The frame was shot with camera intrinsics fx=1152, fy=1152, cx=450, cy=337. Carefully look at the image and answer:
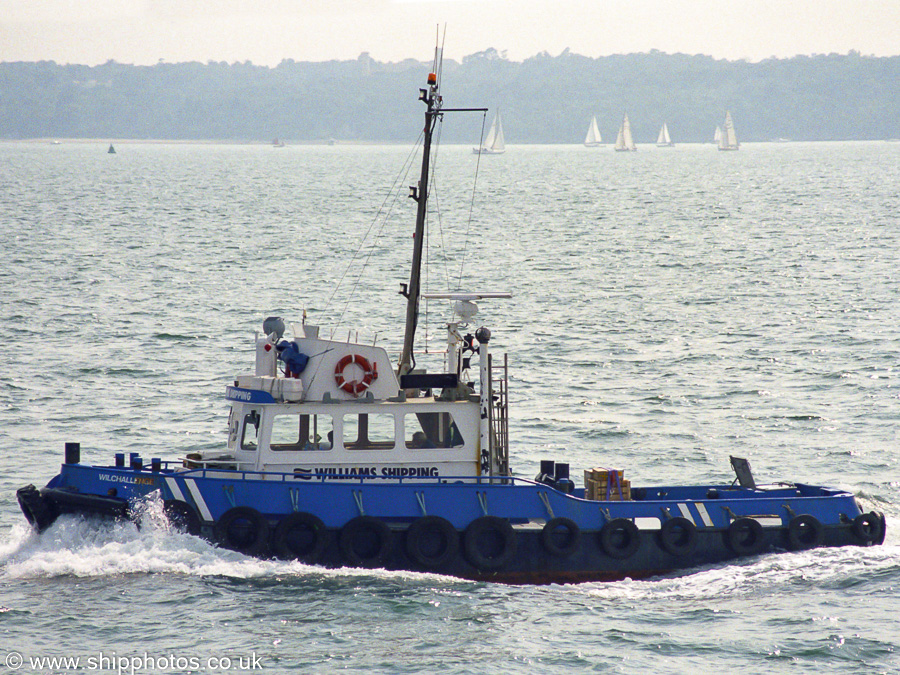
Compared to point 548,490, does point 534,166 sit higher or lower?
higher

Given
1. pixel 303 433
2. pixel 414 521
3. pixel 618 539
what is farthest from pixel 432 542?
pixel 618 539

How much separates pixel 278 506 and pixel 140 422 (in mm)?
10311

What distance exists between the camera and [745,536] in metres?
16.9

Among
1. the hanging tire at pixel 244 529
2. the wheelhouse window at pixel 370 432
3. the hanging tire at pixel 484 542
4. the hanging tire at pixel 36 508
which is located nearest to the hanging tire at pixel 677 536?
the hanging tire at pixel 484 542

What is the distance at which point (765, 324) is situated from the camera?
37688 mm

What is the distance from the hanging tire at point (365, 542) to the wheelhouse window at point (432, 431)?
55.5 inches

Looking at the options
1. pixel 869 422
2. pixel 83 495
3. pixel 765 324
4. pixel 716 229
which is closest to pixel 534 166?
pixel 716 229

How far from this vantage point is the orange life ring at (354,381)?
16562 mm

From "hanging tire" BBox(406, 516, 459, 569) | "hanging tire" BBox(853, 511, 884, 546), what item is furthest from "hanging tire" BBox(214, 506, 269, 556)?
"hanging tire" BBox(853, 511, 884, 546)

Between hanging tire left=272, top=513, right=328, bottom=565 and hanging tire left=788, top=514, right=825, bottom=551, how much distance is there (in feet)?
22.7

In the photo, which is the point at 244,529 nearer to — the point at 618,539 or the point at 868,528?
the point at 618,539

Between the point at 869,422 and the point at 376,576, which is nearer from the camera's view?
the point at 376,576

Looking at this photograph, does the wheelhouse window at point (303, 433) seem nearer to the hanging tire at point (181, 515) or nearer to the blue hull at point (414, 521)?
the blue hull at point (414, 521)

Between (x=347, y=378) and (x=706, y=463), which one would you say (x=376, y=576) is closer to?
(x=347, y=378)
